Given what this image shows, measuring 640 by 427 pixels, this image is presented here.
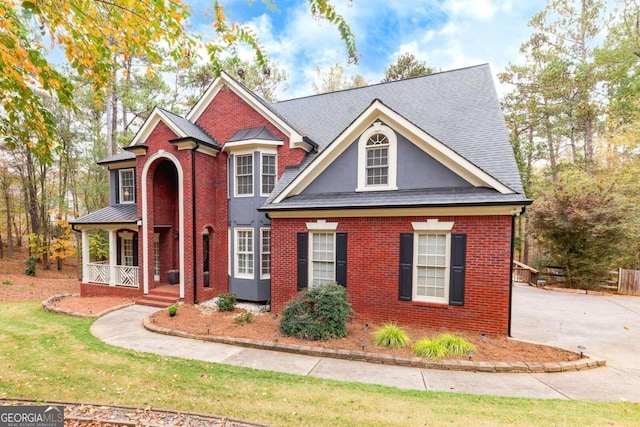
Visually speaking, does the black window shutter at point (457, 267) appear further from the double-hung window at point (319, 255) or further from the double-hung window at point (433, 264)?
the double-hung window at point (319, 255)

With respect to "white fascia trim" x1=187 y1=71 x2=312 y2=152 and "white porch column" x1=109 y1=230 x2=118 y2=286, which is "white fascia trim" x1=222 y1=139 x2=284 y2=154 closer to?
"white fascia trim" x1=187 y1=71 x2=312 y2=152

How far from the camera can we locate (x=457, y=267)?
812 centimetres

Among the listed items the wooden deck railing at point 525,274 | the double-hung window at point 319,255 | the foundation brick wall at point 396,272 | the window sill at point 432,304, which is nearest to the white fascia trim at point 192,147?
the foundation brick wall at point 396,272

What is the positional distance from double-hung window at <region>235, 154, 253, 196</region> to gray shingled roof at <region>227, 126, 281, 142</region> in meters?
0.75

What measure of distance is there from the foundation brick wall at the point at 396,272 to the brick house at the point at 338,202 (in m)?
0.03

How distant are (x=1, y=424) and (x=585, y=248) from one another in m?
20.7

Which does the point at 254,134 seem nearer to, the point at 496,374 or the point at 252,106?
the point at 252,106

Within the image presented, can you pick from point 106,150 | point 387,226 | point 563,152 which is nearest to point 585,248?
point 387,226

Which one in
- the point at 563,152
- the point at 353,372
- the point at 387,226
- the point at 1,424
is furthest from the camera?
the point at 563,152

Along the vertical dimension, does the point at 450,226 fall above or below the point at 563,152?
below

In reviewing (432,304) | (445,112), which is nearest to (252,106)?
(445,112)

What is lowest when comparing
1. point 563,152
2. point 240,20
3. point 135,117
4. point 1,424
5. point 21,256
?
point 21,256

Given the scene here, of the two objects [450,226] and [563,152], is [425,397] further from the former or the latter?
[563,152]

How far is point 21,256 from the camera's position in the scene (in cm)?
2698
